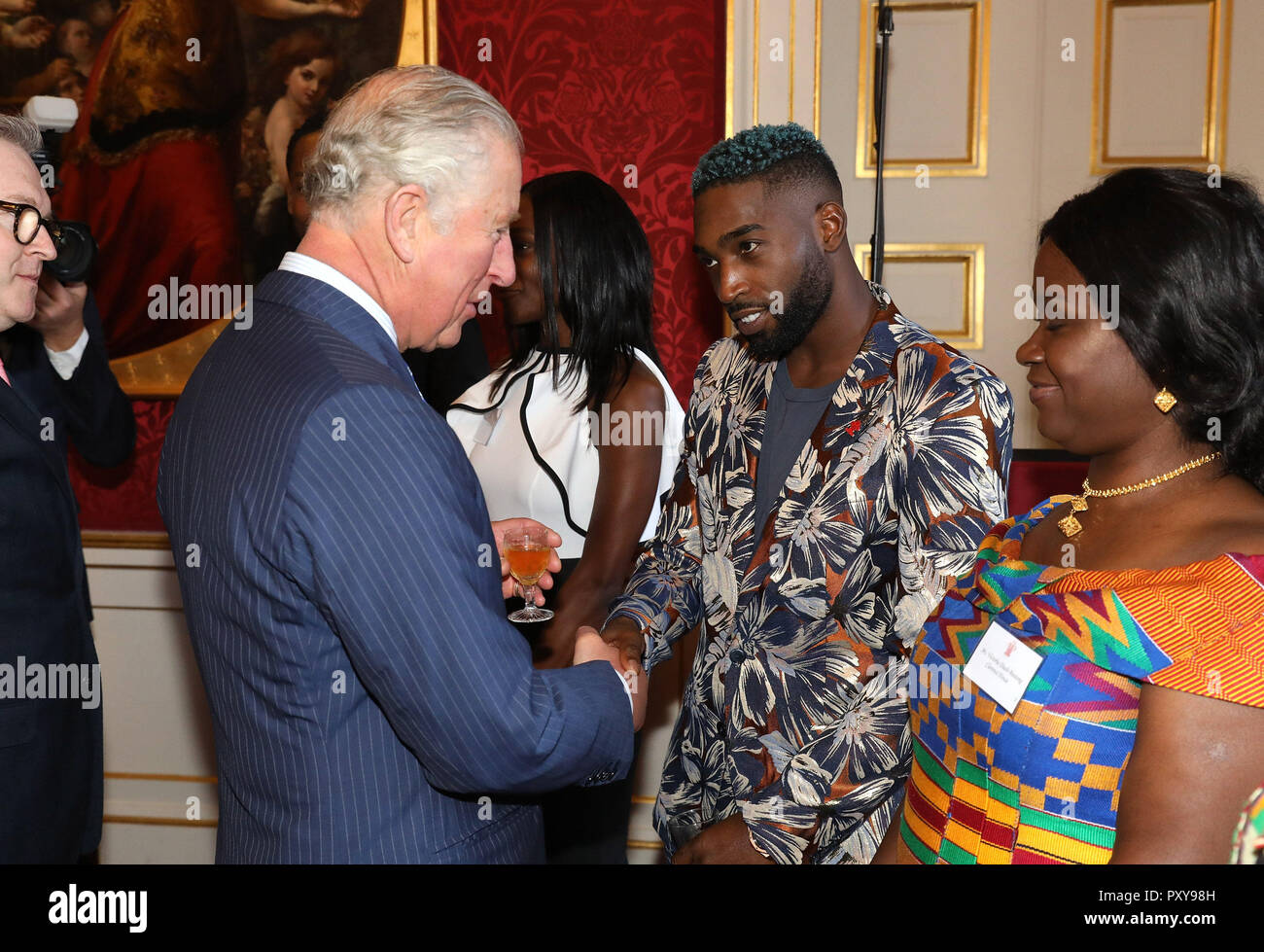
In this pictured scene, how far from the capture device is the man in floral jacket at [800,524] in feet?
5.58

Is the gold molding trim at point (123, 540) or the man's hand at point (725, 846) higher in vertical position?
the man's hand at point (725, 846)

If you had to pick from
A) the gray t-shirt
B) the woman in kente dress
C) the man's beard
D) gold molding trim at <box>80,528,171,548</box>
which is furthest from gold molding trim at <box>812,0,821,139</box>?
gold molding trim at <box>80,528,171,548</box>

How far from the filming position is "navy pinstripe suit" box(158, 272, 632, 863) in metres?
1.17

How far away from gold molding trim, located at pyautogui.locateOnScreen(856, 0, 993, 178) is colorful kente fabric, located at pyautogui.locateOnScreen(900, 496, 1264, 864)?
2331mm

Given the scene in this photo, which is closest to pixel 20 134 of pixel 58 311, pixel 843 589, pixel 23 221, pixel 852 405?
pixel 23 221

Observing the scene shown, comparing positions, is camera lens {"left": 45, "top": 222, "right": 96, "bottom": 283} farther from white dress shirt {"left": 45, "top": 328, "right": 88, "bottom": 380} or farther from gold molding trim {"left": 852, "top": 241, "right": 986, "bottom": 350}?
gold molding trim {"left": 852, "top": 241, "right": 986, "bottom": 350}

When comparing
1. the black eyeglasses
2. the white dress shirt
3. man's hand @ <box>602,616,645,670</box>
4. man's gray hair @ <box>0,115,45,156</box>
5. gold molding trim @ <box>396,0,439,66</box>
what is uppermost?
gold molding trim @ <box>396,0,439,66</box>

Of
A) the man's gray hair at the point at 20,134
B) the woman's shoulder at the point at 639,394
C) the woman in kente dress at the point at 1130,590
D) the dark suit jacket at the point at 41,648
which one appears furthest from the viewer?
the woman's shoulder at the point at 639,394

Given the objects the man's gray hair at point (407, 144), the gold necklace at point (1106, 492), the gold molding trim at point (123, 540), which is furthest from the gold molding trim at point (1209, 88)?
the gold molding trim at point (123, 540)

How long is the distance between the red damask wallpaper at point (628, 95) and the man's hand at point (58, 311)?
4.55 ft

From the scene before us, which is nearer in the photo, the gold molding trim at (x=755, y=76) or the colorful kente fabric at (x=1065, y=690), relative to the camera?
the colorful kente fabric at (x=1065, y=690)

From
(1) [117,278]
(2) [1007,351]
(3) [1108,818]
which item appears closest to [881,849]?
(3) [1108,818]

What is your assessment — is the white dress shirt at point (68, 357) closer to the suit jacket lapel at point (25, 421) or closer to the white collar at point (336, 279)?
the suit jacket lapel at point (25, 421)

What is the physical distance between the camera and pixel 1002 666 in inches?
52.2
